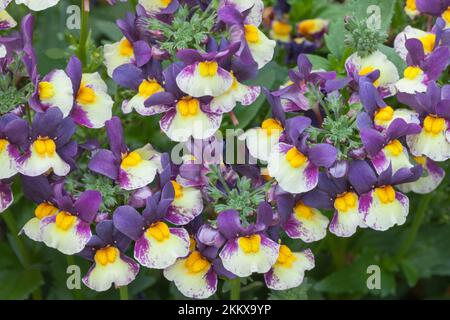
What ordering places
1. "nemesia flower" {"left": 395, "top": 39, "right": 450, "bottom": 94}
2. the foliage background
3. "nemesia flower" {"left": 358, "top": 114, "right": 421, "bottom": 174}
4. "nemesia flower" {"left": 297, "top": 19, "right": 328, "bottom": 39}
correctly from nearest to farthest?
"nemesia flower" {"left": 358, "top": 114, "right": 421, "bottom": 174}
"nemesia flower" {"left": 395, "top": 39, "right": 450, "bottom": 94}
the foliage background
"nemesia flower" {"left": 297, "top": 19, "right": 328, "bottom": 39}

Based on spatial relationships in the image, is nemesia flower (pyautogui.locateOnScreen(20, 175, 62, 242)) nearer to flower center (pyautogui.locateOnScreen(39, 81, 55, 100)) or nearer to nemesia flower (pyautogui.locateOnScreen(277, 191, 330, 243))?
flower center (pyautogui.locateOnScreen(39, 81, 55, 100))

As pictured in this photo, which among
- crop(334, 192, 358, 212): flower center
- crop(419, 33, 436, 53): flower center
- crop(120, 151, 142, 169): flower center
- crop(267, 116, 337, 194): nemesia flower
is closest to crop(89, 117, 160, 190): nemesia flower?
crop(120, 151, 142, 169): flower center

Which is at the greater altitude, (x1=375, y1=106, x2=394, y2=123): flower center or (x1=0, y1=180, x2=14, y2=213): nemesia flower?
(x1=375, y1=106, x2=394, y2=123): flower center

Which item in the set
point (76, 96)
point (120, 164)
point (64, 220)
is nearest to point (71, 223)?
point (64, 220)

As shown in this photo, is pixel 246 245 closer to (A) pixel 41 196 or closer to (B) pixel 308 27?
(A) pixel 41 196

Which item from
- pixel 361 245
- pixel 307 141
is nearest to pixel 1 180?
pixel 307 141

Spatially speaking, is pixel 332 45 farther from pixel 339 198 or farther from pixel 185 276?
pixel 185 276
